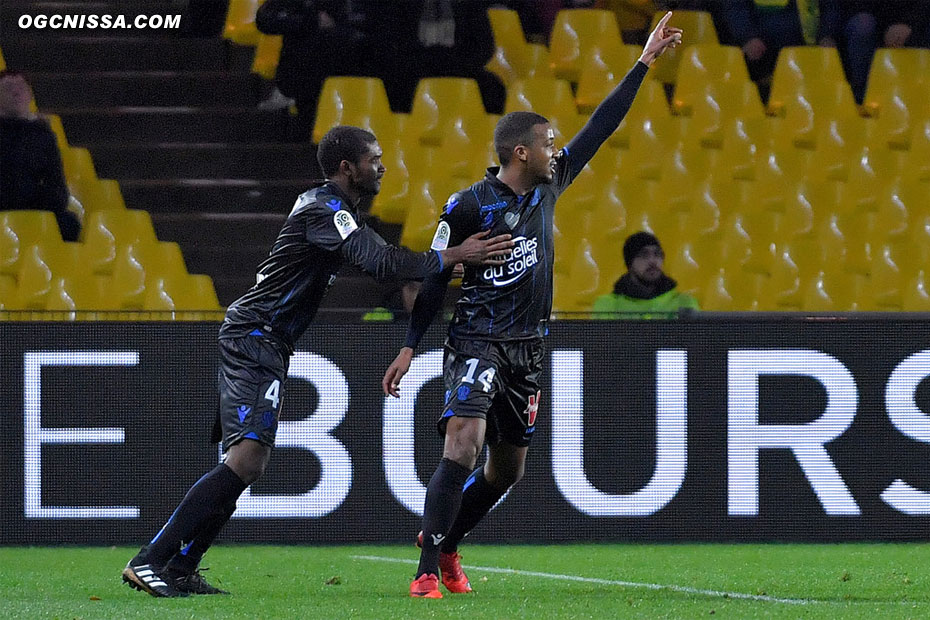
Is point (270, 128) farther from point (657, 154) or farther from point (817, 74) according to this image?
point (817, 74)

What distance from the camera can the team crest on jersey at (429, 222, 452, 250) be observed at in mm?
5215

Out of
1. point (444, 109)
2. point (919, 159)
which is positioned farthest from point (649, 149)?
point (919, 159)

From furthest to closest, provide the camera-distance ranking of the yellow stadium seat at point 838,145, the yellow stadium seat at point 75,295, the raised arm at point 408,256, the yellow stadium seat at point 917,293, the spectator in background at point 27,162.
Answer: the yellow stadium seat at point 838,145
the spectator in background at point 27,162
the yellow stadium seat at point 917,293
the yellow stadium seat at point 75,295
the raised arm at point 408,256

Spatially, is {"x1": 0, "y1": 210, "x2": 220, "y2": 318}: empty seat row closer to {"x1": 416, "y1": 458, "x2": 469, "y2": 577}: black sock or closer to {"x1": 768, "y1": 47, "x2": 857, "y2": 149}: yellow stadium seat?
{"x1": 768, "y1": 47, "x2": 857, "y2": 149}: yellow stadium seat

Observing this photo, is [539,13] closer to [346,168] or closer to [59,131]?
[59,131]

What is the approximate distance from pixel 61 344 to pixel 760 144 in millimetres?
5570

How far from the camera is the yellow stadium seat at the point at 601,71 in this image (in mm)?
11211

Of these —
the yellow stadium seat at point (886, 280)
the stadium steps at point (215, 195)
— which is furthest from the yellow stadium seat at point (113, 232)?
the yellow stadium seat at point (886, 280)

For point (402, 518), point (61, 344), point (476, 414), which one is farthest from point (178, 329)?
point (476, 414)

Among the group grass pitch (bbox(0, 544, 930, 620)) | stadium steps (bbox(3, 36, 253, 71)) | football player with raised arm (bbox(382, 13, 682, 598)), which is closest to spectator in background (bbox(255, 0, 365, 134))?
stadium steps (bbox(3, 36, 253, 71))

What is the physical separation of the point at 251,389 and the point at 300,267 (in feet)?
1.55

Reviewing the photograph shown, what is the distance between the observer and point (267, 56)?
1173cm

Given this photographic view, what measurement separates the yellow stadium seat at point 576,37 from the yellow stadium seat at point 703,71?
0.60 meters

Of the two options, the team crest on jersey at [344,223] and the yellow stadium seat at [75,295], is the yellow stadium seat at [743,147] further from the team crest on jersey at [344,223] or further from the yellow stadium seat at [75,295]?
the team crest on jersey at [344,223]
